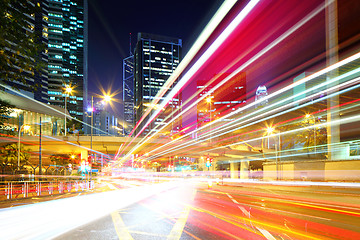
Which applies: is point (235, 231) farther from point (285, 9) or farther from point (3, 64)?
point (285, 9)

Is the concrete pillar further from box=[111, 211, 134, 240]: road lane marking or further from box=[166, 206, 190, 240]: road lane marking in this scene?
box=[111, 211, 134, 240]: road lane marking

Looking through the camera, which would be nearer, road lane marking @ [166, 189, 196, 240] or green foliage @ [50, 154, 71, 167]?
road lane marking @ [166, 189, 196, 240]

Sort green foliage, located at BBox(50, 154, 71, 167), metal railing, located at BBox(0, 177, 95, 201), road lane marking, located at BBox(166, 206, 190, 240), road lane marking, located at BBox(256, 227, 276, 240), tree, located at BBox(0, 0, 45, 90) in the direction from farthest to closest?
green foliage, located at BBox(50, 154, 71, 167), metal railing, located at BBox(0, 177, 95, 201), road lane marking, located at BBox(166, 206, 190, 240), road lane marking, located at BBox(256, 227, 276, 240), tree, located at BBox(0, 0, 45, 90)

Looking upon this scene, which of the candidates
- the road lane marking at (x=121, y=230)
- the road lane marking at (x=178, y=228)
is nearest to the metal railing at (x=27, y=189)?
the road lane marking at (x=121, y=230)

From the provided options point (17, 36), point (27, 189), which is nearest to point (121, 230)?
point (17, 36)

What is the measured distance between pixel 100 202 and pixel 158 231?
568 cm

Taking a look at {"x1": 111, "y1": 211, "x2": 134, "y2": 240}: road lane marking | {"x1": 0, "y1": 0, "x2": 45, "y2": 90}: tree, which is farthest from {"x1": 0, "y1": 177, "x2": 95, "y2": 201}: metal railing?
{"x1": 0, "y1": 0, "x2": 45, "y2": 90}: tree

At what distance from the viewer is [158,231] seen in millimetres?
7984

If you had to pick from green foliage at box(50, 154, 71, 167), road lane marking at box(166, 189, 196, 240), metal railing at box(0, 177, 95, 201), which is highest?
road lane marking at box(166, 189, 196, 240)

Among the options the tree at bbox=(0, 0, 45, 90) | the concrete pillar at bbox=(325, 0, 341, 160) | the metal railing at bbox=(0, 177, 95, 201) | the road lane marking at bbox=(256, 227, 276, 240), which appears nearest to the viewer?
the tree at bbox=(0, 0, 45, 90)

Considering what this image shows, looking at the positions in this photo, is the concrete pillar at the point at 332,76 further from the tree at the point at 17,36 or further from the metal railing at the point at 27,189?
the tree at the point at 17,36

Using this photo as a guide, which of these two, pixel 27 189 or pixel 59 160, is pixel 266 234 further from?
pixel 59 160

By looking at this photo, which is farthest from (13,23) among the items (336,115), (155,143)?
(155,143)

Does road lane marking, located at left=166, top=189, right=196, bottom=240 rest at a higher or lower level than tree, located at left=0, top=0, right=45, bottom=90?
lower
